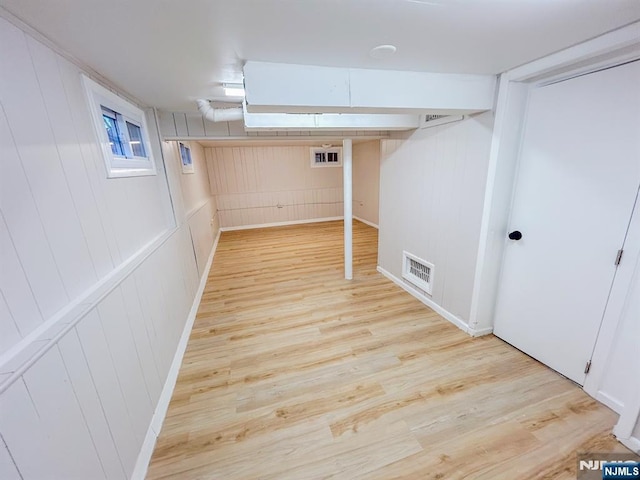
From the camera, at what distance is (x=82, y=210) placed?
1.23 m

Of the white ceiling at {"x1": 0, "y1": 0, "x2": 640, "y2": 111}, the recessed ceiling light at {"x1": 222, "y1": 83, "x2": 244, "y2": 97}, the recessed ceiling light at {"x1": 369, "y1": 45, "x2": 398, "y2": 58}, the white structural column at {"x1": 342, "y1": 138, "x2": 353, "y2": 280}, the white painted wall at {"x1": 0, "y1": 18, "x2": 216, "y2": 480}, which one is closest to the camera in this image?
the white painted wall at {"x1": 0, "y1": 18, "x2": 216, "y2": 480}

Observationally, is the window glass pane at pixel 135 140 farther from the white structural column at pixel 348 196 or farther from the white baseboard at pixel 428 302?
the white baseboard at pixel 428 302

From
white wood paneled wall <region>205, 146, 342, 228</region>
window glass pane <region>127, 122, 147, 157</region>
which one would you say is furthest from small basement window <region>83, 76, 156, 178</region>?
white wood paneled wall <region>205, 146, 342, 228</region>

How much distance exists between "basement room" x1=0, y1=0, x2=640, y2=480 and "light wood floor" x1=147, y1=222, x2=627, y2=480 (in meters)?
0.01

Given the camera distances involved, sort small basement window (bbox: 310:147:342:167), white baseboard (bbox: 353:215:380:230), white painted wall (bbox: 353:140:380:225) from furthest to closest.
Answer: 1. small basement window (bbox: 310:147:342:167)
2. white baseboard (bbox: 353:215:380:230)
3. white painted wall (bbox: 353:140:380:225)

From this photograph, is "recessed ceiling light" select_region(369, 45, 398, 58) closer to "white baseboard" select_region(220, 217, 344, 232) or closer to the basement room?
the basement room

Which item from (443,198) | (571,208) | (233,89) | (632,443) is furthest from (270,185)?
(632,443)

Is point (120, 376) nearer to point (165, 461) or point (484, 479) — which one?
point (165, 461)

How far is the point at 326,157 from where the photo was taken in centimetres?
689

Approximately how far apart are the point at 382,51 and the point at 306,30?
0.46 m

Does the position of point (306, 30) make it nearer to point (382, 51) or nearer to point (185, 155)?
point (382, 51)

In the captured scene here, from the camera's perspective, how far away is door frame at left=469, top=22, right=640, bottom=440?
1354 millimetres

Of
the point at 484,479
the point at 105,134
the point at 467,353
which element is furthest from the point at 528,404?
the point at 105,134

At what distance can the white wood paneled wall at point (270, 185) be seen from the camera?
6.23 metres
